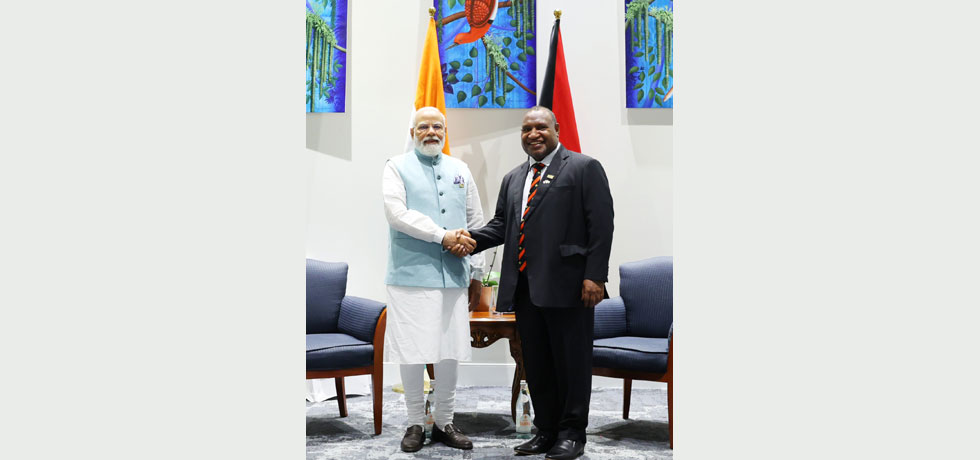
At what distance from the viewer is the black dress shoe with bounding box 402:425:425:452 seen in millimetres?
3244

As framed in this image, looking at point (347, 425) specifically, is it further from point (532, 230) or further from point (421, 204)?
point (532, 230)

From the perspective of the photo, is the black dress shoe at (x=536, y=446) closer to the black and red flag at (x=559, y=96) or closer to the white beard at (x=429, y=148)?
the white beard at (x=429, y=148)

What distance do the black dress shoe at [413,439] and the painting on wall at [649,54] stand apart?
9.41ft

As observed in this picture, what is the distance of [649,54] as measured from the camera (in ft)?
16.6

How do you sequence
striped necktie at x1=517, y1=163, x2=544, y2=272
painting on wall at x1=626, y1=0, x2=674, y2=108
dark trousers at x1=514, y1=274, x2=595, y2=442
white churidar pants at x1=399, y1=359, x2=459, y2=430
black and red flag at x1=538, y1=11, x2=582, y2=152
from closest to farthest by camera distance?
dark trousers at x1=514, y1=274, x2=595, y2=442 → striped necktie at x1=517, y1=163, x2=544, y2=272 → white churidar pants at x1=399, y1=359, x2=459, y2=430 → black and red flag at x1=538, y1=11, x2=582, y2=152 → painting on wall at x1=626, y1=0, x2=674, y2=108

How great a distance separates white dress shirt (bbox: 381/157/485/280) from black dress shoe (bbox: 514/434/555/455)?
846 mm

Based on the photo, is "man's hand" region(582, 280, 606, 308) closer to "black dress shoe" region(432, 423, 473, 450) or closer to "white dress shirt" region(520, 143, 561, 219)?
"white dress shirt" region(520, 143, 561, 219)

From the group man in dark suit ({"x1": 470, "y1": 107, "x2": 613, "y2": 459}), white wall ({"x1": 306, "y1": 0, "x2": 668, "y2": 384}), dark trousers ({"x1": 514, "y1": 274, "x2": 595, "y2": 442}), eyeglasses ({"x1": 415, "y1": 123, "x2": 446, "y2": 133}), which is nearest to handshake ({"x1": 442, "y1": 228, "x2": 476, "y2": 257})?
man in dark suit ({"x1": 470, "y1": 107, "x2": 613, "y2": 459})

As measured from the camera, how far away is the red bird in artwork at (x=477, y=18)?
5.10 meters

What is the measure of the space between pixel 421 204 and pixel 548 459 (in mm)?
1319

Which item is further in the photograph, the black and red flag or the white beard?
the black and red flag

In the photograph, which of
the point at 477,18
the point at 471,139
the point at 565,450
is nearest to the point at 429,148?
the point at 565,450

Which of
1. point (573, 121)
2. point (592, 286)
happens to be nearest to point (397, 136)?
point (573, 121)

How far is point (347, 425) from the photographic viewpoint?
3861mm
